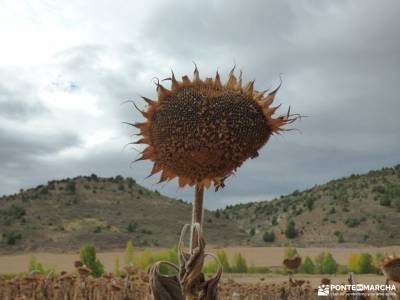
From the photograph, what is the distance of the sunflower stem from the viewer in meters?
1.74

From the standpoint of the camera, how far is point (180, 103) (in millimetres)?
2188

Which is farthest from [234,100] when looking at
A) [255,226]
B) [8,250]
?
[255,226]

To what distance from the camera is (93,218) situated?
164 ft

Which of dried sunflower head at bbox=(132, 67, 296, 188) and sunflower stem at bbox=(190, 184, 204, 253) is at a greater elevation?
dried sunflower head at bbox=(132, 67, 296, 188)

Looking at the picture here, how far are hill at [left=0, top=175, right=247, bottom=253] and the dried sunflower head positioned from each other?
4180cm

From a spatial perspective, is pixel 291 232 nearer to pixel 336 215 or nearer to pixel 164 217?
pixel 336 215

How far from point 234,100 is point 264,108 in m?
0.13

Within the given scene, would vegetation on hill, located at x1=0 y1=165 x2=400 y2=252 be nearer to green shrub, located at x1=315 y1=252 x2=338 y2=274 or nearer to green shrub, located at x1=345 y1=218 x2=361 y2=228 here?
green shrub, located at x1=345 y1=218 x2=361 y2=228

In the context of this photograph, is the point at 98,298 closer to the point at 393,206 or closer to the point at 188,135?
the point at 188,135

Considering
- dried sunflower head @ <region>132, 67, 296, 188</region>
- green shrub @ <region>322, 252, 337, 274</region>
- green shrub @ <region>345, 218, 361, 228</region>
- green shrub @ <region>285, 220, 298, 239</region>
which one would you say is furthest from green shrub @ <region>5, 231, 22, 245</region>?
dried sunflower head @ <region>132, 67, 296, 188</region>

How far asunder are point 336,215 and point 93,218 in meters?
22.0

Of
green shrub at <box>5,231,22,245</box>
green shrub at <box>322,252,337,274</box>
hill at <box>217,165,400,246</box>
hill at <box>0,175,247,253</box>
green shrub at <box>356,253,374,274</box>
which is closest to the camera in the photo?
green shrub at <box>356,253,374,274</box>

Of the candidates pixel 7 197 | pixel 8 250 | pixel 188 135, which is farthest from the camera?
pixel 7 197

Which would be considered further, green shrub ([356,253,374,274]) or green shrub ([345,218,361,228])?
green shrub ([345,218,361,228])
